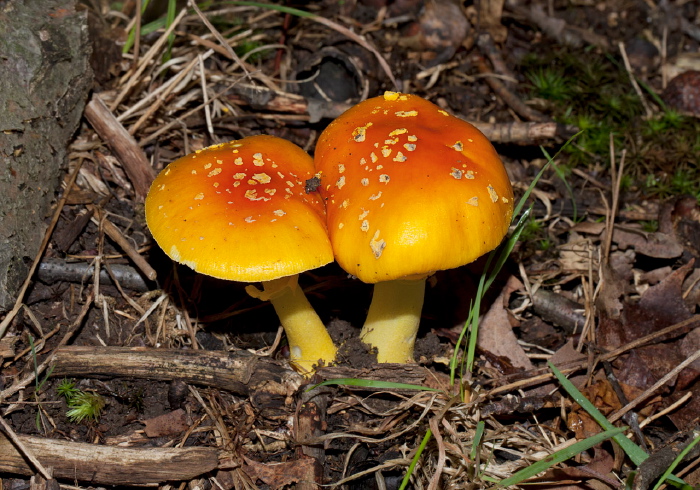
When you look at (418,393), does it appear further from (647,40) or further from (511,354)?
(647,40)

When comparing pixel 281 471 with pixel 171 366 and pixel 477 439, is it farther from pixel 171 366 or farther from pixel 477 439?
pixel 477 439

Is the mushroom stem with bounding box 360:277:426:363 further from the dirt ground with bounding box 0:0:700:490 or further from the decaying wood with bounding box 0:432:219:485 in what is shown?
the decaying wood with bounding box 0:432:219:485

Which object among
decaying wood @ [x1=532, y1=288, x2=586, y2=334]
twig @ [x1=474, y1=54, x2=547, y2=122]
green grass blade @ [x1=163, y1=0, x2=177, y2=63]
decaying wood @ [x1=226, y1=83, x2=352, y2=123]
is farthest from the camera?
twig @ [x1=474, y1=54, x2=547, y2=122]

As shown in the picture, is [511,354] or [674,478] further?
[511,354]

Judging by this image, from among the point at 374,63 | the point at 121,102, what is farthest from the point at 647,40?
the point at 121,102

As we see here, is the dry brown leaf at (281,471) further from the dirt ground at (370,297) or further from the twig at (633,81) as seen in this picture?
the twig at (633,81)

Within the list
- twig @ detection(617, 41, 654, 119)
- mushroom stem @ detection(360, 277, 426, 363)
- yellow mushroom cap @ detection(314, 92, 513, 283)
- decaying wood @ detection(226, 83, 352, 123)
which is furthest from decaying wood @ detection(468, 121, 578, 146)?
mushroom stem @ detection(360, 277, 426, 363)
